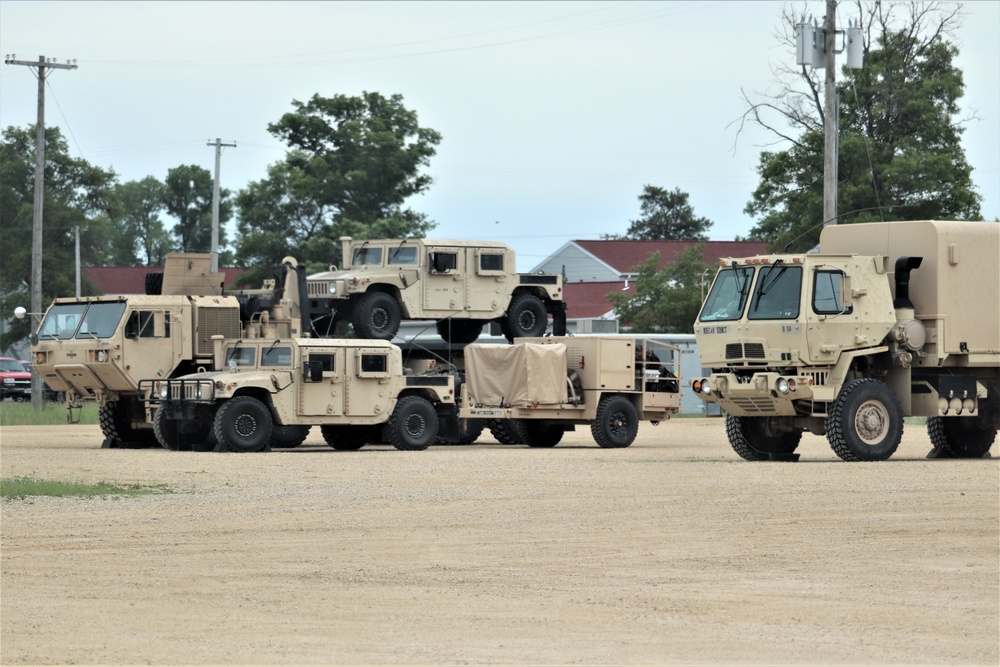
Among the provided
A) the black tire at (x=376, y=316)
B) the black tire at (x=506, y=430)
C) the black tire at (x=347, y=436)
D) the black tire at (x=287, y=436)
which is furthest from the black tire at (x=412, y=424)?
the black tire at (x=506, y=430)

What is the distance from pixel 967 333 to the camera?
2458 cm

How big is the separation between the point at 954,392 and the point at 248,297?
13.3m

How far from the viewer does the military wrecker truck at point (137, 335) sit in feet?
99.2

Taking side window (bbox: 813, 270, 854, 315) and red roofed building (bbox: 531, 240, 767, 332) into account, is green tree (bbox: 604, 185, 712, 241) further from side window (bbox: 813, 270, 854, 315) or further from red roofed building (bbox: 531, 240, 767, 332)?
side window (bbox: 813, 270, 854, 315)

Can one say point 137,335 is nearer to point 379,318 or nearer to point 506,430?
point 379,318

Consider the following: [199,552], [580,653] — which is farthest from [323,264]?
[580,653]

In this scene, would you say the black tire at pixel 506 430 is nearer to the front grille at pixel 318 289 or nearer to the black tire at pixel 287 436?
the front grille at pixel 318 289

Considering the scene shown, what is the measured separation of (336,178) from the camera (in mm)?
61500

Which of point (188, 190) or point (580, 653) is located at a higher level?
point (188, 190)

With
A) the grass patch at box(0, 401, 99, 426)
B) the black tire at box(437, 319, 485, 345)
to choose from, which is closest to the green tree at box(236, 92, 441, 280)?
the grass patch at box(0, 401, 99, 426)

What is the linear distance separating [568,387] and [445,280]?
301cm

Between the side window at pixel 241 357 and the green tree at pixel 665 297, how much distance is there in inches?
1008

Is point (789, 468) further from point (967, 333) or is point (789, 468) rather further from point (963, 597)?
point (963, 597)

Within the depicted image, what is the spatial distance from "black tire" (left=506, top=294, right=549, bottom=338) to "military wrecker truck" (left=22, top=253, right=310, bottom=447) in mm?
4039
